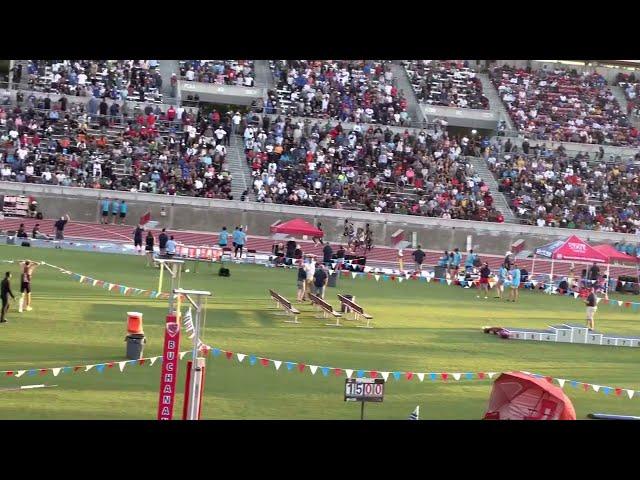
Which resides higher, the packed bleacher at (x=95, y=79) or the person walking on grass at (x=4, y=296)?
the packed bleacher at (x=95, y=79)

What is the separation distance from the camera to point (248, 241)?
162ft

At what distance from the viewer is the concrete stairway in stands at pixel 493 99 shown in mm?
64188

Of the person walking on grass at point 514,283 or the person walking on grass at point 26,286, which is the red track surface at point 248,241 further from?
the person walking on grass at point 26,286

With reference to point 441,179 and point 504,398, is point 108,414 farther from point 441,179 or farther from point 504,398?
point 441,179

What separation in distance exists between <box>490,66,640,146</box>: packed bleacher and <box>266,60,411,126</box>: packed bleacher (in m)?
6.57

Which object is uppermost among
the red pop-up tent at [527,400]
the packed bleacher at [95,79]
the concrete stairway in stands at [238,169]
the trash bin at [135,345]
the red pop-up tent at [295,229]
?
the packed bleacher at [95,79]

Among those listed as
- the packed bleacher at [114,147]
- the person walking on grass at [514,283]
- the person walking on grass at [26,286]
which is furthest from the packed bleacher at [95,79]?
the person walking on grass at [26,286]

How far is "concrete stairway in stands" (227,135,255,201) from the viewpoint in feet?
175

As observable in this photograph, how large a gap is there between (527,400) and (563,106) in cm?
4992

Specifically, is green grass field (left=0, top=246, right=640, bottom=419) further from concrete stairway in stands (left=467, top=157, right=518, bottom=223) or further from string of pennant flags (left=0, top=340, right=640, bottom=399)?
concrete stairway in stands (left=467, top=157, right=518, bottom=223)

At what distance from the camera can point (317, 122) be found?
59.5 metres

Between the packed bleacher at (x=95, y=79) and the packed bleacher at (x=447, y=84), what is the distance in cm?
1453

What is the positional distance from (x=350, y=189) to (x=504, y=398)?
A: 36505 mm
